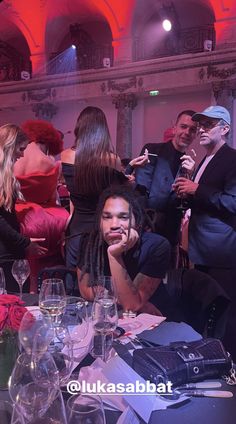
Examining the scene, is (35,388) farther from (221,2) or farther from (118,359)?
(221,2)

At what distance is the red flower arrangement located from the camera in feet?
2.35

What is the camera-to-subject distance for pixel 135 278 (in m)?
1.29

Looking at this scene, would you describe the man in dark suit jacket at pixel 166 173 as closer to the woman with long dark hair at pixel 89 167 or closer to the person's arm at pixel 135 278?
the woman with long dark hair at pixel 89 167

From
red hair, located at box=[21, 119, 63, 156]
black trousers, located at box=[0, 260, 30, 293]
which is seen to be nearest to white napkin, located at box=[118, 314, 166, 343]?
black trousers, located at box=[0, 260, 30, 293]

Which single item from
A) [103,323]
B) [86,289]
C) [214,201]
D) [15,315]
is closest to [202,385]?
[103,323]

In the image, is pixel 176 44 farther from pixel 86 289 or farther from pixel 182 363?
pixel 182 363

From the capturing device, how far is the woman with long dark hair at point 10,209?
167cm

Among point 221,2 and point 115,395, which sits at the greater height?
point 221,2

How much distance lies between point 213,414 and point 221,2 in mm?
1633

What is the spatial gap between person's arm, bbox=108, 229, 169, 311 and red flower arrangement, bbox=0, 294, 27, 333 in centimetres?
47

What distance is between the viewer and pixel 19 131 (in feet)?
5.75

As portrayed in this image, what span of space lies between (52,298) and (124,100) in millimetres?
1093

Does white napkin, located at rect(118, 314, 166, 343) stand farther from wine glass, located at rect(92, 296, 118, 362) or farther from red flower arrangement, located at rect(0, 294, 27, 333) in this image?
red flower arrangement, located at rect(0, 294, 27, 333)

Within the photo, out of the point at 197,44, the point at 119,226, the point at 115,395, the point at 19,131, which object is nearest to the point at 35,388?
the point at 115,395
